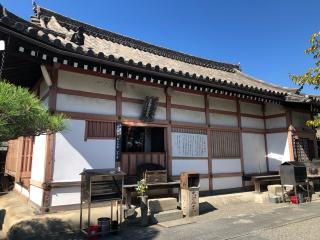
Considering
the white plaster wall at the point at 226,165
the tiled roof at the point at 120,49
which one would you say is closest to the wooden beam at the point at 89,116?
the tiled roof at the point at 120,49

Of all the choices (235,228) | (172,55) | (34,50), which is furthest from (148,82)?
(172,55)

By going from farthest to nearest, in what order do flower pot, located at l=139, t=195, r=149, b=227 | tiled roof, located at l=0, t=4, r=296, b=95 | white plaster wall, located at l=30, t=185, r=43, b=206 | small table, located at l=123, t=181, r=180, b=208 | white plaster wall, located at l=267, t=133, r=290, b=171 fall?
white plaster wall, located at l=267, t=133, r=290, b=171 → small table, located at l=123, t=181, r=180, b=208 → white plaster wall, located at l=30, t=185, r=43, b=206 → flower pot, located at l=139, t=195, r=149, b=227 → tiled roof, located at l=0, t=4, r=296, b=95

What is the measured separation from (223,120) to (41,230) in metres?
7.60

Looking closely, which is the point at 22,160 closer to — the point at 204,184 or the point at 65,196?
the point at 65,196

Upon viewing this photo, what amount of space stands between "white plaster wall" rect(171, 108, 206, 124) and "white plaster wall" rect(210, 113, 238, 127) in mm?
447

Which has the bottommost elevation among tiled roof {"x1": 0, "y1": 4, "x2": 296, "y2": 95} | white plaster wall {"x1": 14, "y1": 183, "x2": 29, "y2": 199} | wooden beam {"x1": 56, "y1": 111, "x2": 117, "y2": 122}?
white plaster wall {"x1": 14, "y1": 183, "x2": 29, "y2": 199}

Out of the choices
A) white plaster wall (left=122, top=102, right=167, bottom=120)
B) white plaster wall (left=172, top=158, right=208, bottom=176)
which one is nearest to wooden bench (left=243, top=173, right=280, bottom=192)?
white plaster wall (left=172, top=158, right=208, bottom=176)

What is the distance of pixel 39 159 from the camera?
8047 mm

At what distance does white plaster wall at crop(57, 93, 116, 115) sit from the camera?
7699 millimetres

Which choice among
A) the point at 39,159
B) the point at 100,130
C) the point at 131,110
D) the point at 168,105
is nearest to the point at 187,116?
the point at 168,105

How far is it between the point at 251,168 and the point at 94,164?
6967mm

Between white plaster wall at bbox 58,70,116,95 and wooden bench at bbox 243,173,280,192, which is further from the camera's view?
wooden bench at bbox 243,173,280,192

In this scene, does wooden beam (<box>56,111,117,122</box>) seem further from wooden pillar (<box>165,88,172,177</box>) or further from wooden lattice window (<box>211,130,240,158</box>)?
wooden lattice window (<box>211,130,240,158</box>)

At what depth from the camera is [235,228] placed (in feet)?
21.3
